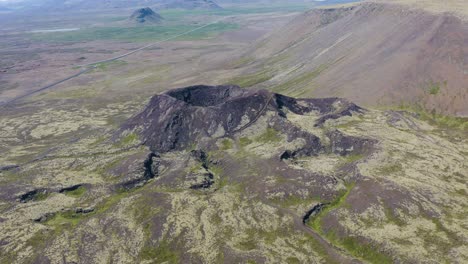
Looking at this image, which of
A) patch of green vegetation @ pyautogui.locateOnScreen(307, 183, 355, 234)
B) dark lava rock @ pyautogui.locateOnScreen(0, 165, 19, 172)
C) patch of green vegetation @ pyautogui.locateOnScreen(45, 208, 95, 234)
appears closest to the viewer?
patch of green vegetation @ pyautogui.locateOnScreen(307, 183, 355, 234)

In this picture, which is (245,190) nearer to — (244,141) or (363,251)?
(244,141)

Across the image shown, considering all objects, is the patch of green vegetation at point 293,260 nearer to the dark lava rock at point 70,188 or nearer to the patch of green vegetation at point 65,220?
the patch of green vegetation at point 65,220

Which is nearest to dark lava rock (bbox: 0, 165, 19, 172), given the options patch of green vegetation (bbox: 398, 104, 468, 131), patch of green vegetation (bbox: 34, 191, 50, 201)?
patch of green vegetation (bbox: 34, 191, 50, 201)

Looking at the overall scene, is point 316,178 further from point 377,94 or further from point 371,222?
point 377,94

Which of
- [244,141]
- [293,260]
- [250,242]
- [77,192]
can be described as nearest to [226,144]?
[244,141]

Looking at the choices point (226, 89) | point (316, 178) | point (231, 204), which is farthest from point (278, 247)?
point (226, 89)

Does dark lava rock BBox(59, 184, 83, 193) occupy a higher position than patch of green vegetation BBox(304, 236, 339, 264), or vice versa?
patch of green vegetation BBox(304, 236, 339, 264)

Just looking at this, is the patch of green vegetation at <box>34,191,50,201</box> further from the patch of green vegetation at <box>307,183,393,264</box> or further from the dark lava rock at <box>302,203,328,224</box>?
the patch of green vegetation at <box>307,183,393,264</box>
